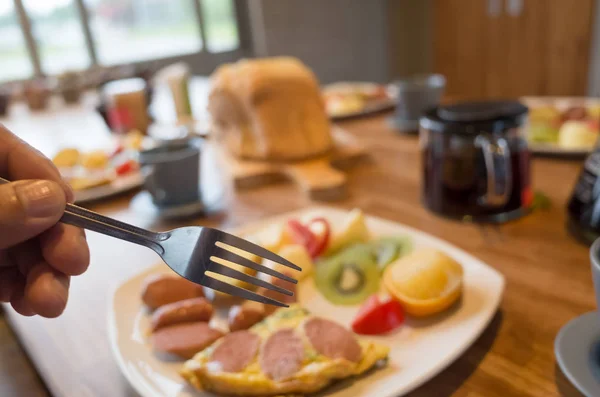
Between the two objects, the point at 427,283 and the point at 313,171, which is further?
the point at 313,171

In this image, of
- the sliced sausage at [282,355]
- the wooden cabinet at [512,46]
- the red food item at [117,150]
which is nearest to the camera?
the sliced sausage at [282,355]

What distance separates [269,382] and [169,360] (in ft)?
0.47

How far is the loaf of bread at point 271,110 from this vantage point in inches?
47.5

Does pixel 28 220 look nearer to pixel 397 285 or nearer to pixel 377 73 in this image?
pixel 397 285

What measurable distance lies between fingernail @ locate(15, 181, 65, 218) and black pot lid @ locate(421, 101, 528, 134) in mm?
604

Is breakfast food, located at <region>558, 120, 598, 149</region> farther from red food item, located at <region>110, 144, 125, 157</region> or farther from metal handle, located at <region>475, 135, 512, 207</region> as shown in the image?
red food item, located at <region>110, 144, 125, 157</region>

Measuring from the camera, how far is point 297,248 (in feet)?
2.45

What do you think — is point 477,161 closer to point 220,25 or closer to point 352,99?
point 352,99

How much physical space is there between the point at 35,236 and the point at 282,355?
0.90 ft

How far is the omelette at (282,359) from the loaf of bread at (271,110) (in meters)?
0.69

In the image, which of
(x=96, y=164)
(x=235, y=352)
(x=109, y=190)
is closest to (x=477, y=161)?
(x=235, y=352)

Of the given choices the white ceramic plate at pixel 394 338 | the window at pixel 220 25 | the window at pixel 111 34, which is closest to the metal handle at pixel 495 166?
the white ceramic plate at pixel 394 338

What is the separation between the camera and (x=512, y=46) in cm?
325

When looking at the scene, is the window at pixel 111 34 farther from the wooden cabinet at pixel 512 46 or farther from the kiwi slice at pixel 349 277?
the kiwi slice at pixel 349 277
